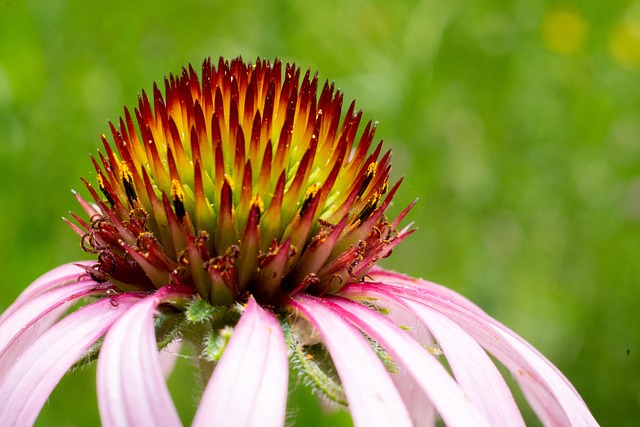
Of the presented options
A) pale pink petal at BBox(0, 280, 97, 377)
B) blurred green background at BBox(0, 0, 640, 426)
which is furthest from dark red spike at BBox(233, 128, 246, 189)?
blurred green background at BBox(0, 0, 640, 426)

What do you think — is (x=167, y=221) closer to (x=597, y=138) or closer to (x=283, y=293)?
(x=283, y=293)

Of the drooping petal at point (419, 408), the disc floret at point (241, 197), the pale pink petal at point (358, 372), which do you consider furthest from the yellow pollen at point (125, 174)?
the drooping petal at point (419, 408)

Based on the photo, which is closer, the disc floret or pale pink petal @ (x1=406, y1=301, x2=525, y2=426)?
pale pink petal @ (x1=406, y1=301, x2=525, y2=426)

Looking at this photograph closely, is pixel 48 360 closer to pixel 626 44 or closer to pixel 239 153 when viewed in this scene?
pixel 239 153

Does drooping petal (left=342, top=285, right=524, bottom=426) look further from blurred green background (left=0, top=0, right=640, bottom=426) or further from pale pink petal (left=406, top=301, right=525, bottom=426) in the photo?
blurred green background (left=0, top=0, right=640, bottom=426)

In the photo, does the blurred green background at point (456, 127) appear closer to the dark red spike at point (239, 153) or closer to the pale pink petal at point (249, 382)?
the dark red spike at point (239, 153)
